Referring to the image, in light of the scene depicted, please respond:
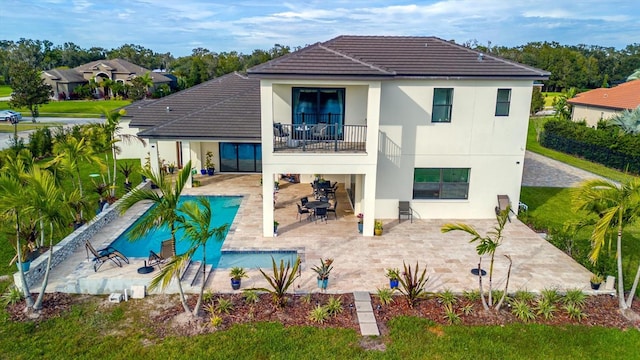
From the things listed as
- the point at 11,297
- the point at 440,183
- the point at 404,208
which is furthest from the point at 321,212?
the point at 11,297

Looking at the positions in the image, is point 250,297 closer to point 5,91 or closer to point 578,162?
point 578,162

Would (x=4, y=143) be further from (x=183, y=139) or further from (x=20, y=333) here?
(x=20, y=333)

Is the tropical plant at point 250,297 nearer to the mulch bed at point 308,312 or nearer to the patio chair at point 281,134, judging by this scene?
the mulch bed at point 308,312

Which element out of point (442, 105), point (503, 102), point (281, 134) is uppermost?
point (503, 102)

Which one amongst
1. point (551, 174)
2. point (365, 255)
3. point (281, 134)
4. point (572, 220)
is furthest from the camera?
point (551, 174)

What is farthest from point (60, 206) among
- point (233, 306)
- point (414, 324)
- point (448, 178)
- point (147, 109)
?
point (147, 109)

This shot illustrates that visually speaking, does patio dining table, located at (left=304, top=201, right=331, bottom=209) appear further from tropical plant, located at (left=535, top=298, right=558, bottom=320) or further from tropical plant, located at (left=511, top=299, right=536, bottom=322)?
tropical plant, located at (left=535, top=298, right=558, bottom=320)
